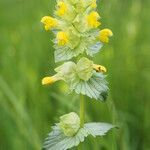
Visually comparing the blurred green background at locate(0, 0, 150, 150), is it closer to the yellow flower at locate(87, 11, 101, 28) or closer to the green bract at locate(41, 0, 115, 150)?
the green bract at locate(41, 0, 115, 150)

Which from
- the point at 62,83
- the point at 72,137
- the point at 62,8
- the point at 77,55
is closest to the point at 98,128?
the point at 72,137

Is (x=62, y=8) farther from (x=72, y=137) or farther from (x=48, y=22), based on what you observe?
(x=72, y=137)

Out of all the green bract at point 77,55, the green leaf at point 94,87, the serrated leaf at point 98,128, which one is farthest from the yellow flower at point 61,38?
the serrated leaf at point 98,128

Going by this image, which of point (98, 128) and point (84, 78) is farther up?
point (84, 78)

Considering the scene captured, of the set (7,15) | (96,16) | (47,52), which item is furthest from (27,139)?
(7,15)

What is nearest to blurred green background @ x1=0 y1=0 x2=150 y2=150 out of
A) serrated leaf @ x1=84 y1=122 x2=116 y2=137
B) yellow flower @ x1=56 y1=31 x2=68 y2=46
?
serrated leaf @ x1=84 y1=122 x2=116 y2=137

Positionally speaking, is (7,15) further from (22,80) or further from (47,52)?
(22,80)
